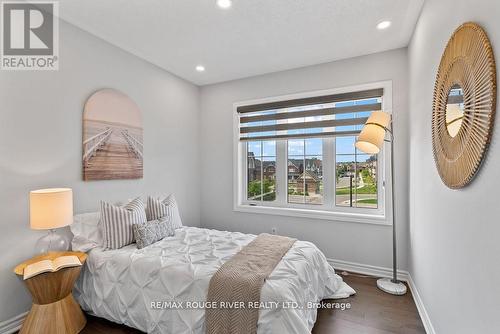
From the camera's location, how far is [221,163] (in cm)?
388

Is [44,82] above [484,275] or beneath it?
above

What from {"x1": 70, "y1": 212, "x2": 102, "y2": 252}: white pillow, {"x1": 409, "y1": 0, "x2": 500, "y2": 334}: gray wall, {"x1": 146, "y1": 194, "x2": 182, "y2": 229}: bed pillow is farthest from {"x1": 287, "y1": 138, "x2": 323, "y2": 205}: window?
{"x1": 70, "y1": 212, "x2": 102, "y2": 252}: white pillow

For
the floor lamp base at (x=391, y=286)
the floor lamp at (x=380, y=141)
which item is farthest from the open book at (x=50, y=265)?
the floor lamp base at (x=391, y=286)

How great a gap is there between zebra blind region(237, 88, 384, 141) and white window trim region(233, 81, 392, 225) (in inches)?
2.8

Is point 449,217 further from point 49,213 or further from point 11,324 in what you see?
point 11,324

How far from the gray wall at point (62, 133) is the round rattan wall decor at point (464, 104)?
3051 mm

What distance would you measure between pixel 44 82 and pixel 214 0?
1.72 meters

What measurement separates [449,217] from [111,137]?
3.13 meters

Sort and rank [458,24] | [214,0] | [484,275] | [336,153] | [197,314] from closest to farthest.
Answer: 1. [484,275]
2. [458,24]
3. [197,314]
4. [214,0]
5. [336,153]

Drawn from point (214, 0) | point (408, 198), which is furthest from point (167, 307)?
point (408, 198)

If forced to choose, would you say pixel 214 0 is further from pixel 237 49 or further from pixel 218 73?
pixel 218 73

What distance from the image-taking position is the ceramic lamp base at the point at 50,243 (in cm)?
194

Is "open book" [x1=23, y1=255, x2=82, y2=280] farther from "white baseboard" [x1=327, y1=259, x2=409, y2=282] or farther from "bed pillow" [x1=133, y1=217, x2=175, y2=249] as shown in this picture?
"white baseboard" [x1=327, y1=259, x2=409, y2=282]

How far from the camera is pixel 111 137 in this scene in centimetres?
267
